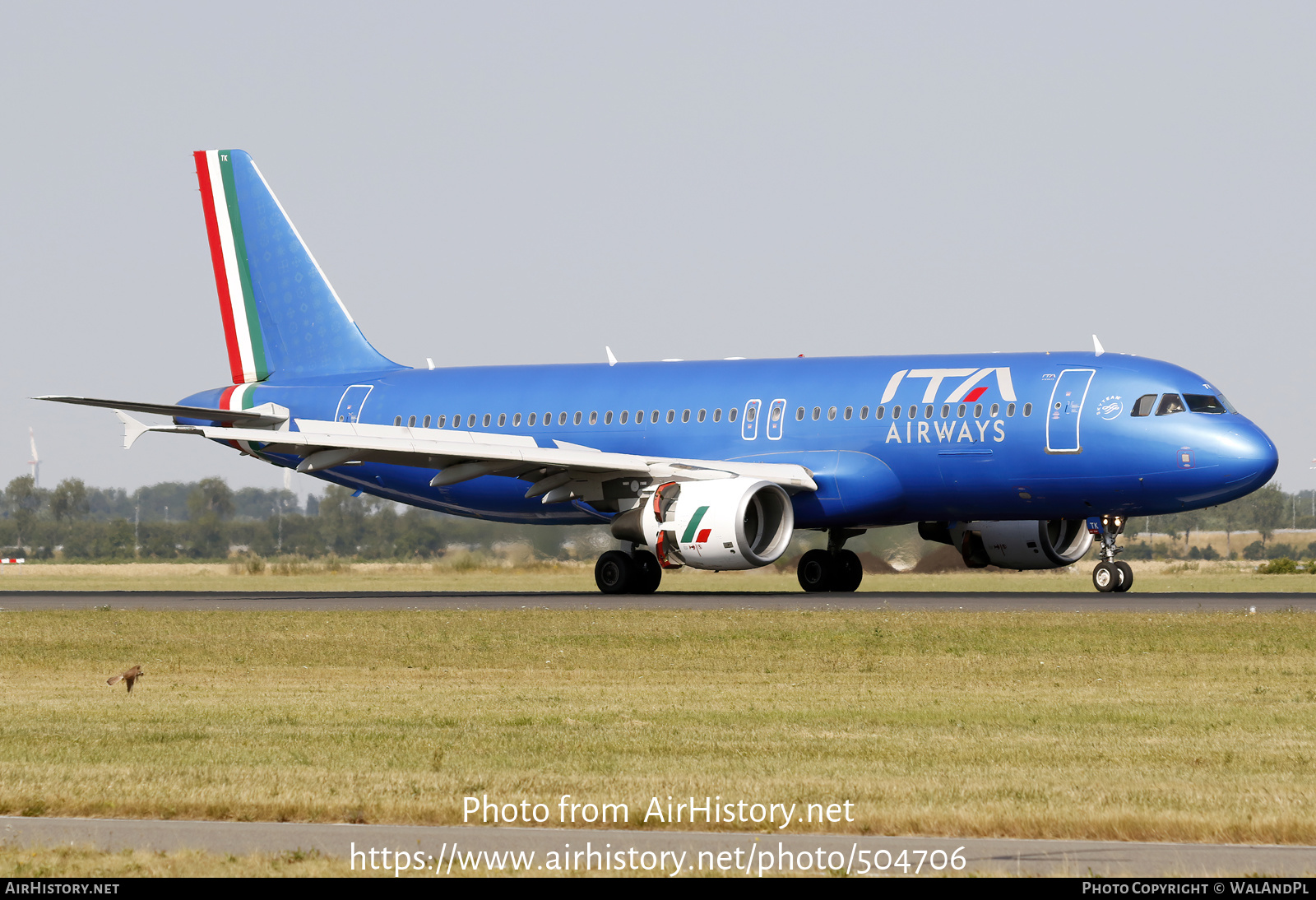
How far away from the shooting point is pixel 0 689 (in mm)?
17500

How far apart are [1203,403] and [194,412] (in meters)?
19.4

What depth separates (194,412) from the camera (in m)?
35.6

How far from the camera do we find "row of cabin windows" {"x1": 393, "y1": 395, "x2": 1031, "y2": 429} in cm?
3047

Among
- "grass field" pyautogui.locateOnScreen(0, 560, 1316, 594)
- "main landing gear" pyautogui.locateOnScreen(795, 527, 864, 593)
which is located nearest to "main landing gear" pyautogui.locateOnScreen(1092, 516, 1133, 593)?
"grass field" pyautogui.locateOnScreen(0, 560, 1316, 594)

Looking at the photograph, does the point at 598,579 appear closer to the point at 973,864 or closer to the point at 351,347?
the point at 351,347

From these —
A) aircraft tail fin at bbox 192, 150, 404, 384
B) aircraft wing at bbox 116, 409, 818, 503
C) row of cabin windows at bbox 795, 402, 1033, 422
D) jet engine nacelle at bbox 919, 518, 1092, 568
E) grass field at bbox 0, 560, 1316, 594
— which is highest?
aircraft tail fin at bbox 192, 150, 404, 384

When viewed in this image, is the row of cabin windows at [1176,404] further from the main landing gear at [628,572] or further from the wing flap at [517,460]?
the main landing gear at [628,572]

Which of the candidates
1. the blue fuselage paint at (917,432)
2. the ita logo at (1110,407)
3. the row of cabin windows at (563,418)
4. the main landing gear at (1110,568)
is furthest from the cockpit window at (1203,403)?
the row of cabin windows at (563,418)

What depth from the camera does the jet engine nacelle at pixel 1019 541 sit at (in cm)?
3375

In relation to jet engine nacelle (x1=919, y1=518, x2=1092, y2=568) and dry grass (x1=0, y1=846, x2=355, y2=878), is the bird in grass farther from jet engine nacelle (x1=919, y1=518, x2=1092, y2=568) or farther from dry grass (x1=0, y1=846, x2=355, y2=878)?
jet engine nacelle (x1=919, y1=518, x2=1092, y2=568)

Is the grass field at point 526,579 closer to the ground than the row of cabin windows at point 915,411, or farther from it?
closer to the ground

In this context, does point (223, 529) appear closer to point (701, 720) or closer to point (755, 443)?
point (755, 443)

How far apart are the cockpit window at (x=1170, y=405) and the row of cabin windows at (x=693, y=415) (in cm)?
21

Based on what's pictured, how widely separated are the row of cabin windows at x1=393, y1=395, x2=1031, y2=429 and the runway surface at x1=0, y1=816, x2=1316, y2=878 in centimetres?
2155
